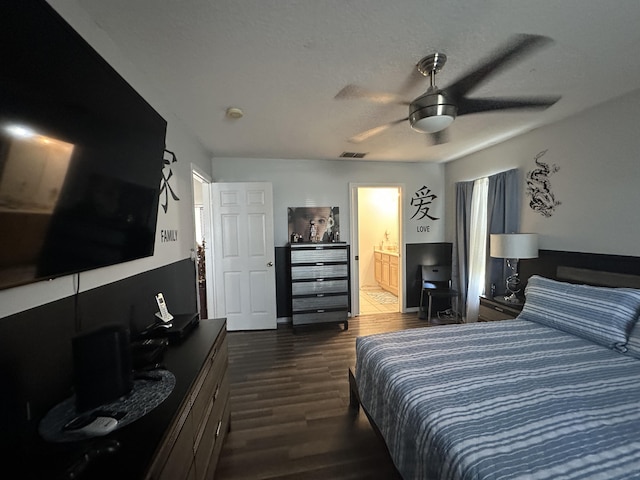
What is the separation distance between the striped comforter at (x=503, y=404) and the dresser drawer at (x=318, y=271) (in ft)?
6.16

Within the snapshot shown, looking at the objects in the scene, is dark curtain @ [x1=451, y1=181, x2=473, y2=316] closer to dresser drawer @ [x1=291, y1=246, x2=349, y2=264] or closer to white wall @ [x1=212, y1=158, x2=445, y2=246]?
white wall @ [x1=212, y1=158, x2=445, y2=246]

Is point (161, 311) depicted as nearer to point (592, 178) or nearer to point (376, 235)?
point (592, 178)

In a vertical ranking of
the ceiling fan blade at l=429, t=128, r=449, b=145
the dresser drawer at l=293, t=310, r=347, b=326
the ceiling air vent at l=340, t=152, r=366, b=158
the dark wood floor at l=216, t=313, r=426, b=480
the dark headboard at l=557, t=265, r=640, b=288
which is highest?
the ceiling air vent at l=340, t=152, r=366, b=158

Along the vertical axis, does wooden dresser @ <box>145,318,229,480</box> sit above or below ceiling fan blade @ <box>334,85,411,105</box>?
below

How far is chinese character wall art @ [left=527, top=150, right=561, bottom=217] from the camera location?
8.97ft

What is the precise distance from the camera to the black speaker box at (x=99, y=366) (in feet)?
3.01

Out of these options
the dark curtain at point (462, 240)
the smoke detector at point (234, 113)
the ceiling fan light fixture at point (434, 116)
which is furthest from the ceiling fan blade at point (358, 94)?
the dark curtain at point (462, 240)

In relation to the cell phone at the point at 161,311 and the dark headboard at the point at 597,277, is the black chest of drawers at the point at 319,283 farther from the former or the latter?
the dark headboard at the point at 597,277

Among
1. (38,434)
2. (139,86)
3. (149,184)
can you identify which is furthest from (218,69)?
(38,434)

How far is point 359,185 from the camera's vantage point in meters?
4.24

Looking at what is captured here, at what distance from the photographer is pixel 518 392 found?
1.27 meters

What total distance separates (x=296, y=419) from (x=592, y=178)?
3269 millimetres

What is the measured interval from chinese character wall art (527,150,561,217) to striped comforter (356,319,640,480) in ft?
4.73

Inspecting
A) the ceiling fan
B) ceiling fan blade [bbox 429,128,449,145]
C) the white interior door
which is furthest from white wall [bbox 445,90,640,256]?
the white interior door
